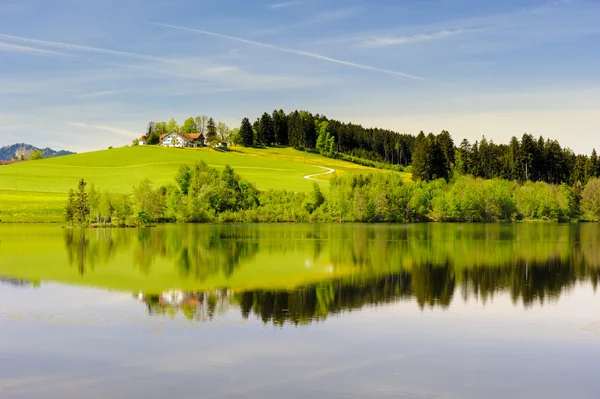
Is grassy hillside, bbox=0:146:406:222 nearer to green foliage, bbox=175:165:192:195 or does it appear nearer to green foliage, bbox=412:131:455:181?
green foliage, bbox=175:165:192:195

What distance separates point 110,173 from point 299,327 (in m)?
147

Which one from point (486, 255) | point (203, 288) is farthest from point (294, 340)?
point (486, 255)

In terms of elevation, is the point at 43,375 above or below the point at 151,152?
below

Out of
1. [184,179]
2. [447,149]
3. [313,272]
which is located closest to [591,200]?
[447,149]

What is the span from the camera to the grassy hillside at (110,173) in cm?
11750

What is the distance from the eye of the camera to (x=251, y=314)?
27516mm

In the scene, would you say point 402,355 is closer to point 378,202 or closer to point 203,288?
point 203,288

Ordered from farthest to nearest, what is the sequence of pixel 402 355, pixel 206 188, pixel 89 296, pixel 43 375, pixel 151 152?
pixel 151 152 → pixel 206 188 → pixel 89 296 → pixel 402 355 → pixel 43 375

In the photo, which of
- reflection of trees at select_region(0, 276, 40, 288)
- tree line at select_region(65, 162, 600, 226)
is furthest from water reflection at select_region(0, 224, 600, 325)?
tree line at select_region(65, 162, 600, 226)

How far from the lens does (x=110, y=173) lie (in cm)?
16450

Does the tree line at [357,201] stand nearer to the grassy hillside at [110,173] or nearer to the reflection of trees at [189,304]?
the grassy hillside at [110,173]

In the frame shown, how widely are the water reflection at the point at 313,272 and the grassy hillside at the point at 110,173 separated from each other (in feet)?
182

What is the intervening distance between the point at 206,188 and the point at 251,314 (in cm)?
9286

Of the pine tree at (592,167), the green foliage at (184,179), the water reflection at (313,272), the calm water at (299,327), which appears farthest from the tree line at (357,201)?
the calm water at (299,327)
